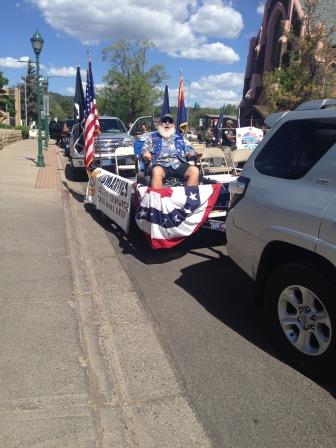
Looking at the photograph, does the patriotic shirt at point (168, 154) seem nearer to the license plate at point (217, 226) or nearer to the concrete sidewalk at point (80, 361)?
the license plate at point (217, 226)

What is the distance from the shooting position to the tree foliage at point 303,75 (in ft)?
67.1

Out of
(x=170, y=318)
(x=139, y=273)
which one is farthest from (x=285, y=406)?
(x=139, y=273)

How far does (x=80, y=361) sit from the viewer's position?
10.7ft

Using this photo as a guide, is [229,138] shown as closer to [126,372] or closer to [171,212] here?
[171,212]

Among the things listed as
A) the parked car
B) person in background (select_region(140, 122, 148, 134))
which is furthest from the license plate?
person in background (select_region(140, 122, 148, 134))

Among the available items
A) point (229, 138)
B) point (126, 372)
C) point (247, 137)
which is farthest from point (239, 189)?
point (229, 138)

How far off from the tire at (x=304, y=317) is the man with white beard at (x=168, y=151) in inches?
154

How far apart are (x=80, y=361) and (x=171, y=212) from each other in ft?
8.94

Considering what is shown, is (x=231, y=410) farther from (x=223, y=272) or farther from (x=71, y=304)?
(x=223, y=272)

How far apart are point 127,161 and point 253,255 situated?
7961 mm

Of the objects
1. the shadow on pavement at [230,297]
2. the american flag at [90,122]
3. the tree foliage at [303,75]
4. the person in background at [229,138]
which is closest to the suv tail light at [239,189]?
the shadow on pavement at [230,297]

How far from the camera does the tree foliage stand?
2044 cm

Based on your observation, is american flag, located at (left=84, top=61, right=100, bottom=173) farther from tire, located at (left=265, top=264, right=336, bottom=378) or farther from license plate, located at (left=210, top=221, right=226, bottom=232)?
tire, located at (left=265, top=264, right=336, bottom=378)

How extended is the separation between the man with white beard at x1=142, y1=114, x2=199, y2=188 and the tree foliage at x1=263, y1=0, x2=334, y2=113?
14925mm
